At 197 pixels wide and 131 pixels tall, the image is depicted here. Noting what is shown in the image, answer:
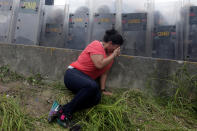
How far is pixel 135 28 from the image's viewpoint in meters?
4.01

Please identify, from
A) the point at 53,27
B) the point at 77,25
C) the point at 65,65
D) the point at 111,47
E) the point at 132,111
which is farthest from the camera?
the point at 53,27

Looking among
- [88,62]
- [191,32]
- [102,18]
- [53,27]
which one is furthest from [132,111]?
[53,27]

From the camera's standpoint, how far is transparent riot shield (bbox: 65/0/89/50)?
14.4 feet

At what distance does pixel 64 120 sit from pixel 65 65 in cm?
128

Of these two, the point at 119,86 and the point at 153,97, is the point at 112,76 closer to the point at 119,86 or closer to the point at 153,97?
the point at 119,86

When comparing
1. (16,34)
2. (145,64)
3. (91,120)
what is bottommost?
(91,120)

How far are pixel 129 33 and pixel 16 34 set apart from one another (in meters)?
3.22

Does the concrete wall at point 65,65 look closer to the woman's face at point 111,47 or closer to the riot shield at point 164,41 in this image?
the woman's face at point 111,47

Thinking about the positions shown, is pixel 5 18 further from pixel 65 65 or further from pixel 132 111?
pixel 132 111

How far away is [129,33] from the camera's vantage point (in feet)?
13.3

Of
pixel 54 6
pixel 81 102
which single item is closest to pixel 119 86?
pixel 81 102

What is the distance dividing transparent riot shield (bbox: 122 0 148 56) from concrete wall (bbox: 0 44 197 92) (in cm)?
123

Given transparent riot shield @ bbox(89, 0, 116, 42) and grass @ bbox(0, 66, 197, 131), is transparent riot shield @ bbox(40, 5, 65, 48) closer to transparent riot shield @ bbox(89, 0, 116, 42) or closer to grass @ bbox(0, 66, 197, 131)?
transparent riot shield @ bbox(89, 0, 116, 42)

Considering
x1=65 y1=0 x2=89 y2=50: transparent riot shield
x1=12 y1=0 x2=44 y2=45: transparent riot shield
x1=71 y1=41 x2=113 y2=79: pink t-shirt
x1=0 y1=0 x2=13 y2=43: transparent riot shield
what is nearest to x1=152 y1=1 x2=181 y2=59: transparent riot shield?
x1=65 y1=0 x2=89 y2=50: transparent riot shield
